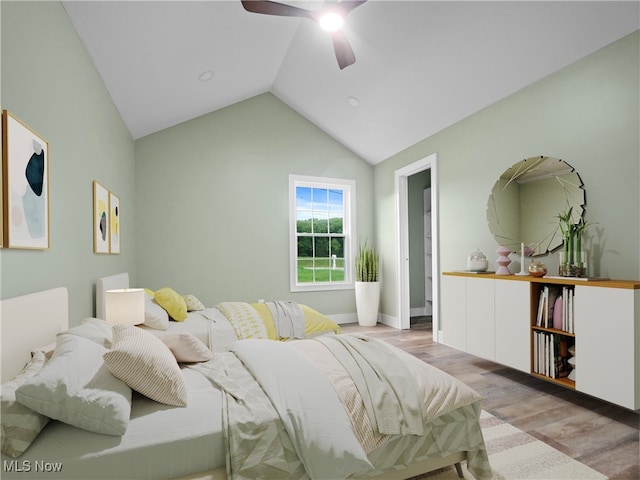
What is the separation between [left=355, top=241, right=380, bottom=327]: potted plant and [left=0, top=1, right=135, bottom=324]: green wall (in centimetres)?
341

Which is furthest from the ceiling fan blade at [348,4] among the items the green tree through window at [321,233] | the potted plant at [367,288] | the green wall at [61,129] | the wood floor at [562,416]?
the potted plant at [367,288]

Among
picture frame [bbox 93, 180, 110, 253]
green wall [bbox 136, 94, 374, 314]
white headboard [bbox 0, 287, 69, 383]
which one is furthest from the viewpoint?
green wall [bbox 136, 94, 374, 314]

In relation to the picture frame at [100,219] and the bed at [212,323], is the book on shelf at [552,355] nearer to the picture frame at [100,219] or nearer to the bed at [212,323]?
the bed at [212,323]

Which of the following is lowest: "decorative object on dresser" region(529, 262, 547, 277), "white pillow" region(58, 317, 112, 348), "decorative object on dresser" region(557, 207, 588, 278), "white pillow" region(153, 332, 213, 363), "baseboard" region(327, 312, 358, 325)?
"baseboard" region(327, 312, 358, 325)

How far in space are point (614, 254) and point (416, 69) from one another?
244 centimetres

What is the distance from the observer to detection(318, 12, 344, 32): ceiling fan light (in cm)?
232

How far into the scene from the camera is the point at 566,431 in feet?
7.19

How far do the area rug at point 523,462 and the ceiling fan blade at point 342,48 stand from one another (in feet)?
9.39

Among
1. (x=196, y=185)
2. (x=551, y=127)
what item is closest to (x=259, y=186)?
(x=196, y=185)

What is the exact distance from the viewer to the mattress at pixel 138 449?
1.14 m

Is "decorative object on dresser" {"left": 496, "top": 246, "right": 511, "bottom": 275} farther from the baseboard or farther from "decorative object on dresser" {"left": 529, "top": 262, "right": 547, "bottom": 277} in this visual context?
the baseboard

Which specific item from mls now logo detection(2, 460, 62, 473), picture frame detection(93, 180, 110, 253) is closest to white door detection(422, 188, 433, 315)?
picture frame detection(93, 180, 110, 253)

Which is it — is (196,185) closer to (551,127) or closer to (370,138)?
(370,138)

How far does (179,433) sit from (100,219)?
2.23 meters
